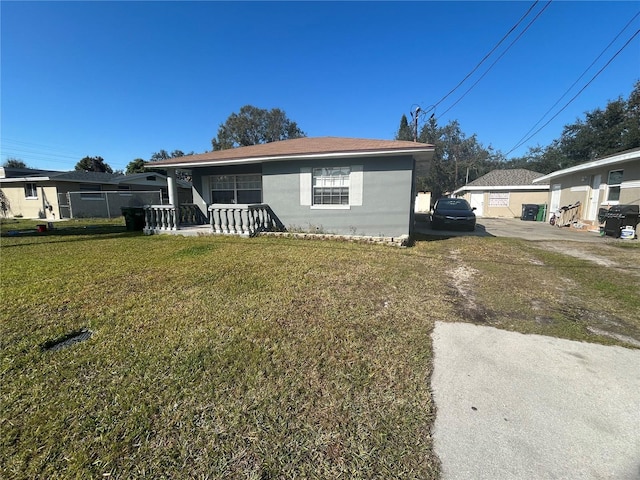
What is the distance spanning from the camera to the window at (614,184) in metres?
11.5

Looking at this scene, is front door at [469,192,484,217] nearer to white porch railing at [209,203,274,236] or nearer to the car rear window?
the car rear window

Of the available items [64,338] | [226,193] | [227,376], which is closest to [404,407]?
[227,376]

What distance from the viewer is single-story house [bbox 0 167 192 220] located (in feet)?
56.4

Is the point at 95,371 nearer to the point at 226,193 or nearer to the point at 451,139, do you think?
the point at 226,193

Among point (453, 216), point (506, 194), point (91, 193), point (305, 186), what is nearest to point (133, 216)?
point (305, 186)

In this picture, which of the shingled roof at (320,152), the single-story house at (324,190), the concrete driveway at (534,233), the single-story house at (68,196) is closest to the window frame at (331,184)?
the single-story house at (324,190)

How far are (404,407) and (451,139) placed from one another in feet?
159

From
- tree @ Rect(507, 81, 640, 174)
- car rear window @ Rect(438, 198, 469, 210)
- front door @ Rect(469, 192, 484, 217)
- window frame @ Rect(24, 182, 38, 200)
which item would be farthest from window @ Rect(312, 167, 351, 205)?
tree @ Rect(507, 81, 640, 174)

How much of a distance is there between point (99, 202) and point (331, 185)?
55.4 ft

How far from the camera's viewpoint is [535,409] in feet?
6.59

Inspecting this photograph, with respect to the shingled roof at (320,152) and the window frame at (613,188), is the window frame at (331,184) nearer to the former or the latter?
the shingled roof at (320,152)

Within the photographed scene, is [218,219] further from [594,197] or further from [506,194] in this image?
[506,194]

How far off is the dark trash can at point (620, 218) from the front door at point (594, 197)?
3204 mm

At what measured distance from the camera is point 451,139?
4319cm
